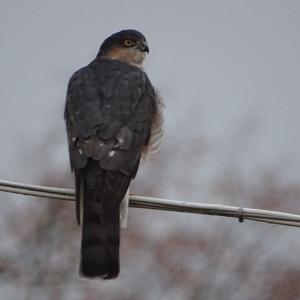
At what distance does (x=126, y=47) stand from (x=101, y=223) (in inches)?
107

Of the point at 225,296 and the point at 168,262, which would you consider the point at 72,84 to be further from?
the point at 168,262

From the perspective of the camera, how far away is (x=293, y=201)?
18031 mm

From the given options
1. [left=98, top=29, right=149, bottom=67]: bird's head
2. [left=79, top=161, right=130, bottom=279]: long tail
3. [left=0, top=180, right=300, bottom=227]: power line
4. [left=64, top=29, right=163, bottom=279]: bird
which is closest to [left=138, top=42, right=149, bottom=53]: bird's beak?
[left=98, top=29, right=149, bottom=67]: bird's head

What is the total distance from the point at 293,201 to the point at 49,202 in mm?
3239

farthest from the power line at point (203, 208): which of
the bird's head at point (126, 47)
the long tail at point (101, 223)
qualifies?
the bird's head at point (126, 47)

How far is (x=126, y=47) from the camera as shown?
11.0 meters

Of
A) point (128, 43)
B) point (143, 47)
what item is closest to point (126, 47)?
point (128, 43)

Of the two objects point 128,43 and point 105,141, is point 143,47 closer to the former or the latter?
point 128,43

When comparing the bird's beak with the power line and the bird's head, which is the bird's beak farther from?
the power line

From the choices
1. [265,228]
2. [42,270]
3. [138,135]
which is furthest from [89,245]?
[265,228]

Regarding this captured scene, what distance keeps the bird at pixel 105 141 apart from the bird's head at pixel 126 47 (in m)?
0.48

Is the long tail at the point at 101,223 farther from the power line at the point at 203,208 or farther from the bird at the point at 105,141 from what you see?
the power line at the point at 203,208

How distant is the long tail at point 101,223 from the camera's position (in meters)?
8.55

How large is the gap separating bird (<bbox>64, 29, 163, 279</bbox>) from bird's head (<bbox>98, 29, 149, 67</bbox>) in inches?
19.0
